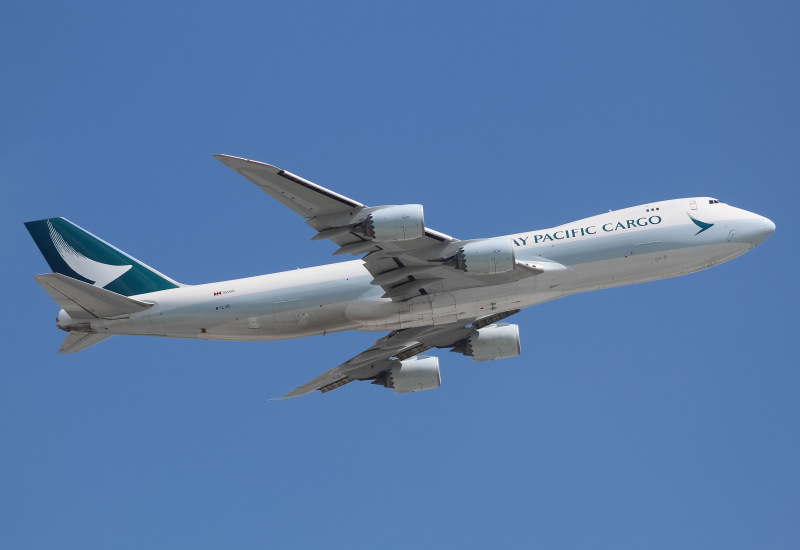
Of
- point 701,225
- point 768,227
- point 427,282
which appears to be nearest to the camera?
point 427,282

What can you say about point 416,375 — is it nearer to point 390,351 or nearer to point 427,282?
point 390,351

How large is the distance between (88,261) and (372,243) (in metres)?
16.0

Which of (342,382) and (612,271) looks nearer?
(612,271)

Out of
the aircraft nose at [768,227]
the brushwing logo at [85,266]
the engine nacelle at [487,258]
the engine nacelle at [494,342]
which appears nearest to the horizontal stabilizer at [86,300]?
the brushwing logo at [85,266]

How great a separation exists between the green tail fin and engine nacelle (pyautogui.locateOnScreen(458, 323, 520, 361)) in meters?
15.5

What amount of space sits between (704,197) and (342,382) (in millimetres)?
21318

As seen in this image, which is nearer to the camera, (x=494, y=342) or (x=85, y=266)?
(x=85, y=266)

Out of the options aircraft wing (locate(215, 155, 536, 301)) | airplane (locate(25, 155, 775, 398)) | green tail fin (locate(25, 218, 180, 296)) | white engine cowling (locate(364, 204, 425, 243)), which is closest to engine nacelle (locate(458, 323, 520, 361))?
airplane (locate(25, 155, 775, 398))

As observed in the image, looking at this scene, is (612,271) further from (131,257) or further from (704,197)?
(131,257)

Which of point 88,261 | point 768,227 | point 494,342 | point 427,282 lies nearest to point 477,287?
point 427,282

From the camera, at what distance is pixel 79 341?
5038cm

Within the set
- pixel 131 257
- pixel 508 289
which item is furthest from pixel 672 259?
pixel 131 257

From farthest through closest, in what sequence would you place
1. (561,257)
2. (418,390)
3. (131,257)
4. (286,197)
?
(418,390) → (131,257) → (561,257) → (286,197)

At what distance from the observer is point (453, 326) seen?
54.7 m
